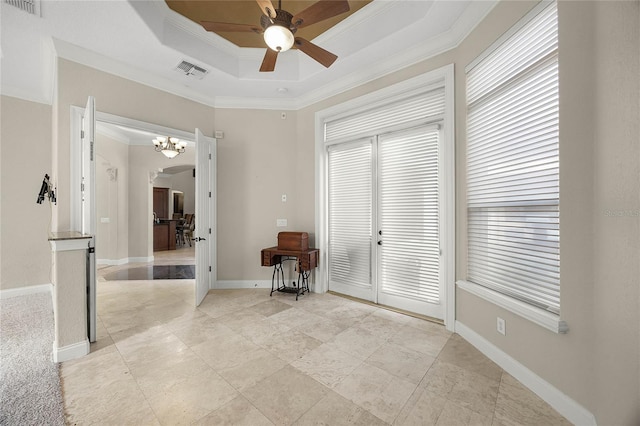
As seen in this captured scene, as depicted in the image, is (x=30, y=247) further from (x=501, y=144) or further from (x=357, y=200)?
(x=501, y=144)

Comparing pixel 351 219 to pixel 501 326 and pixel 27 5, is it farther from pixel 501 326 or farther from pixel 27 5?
pixel 27 5

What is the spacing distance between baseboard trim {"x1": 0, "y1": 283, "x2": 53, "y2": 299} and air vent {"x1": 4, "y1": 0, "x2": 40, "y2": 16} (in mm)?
3927

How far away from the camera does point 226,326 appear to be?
9.83 feet

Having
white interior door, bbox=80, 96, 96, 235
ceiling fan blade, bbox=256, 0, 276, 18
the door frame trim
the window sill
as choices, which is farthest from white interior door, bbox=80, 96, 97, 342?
the window sill

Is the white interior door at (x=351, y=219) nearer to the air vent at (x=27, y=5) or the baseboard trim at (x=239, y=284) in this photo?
the baseboard trim at (x=239, y=284)

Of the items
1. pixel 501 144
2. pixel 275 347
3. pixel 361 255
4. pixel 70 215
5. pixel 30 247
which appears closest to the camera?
pixel 501 144

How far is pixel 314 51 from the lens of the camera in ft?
8.20

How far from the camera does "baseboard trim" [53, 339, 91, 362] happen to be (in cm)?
230

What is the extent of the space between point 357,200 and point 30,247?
5.14m

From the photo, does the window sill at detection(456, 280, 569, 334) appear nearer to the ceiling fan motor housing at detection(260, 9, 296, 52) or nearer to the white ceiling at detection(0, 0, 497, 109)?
the white ceiling at detection(0, 0, 497, 109)

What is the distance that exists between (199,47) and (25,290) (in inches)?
178

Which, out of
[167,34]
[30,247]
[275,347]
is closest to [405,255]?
[275,347]

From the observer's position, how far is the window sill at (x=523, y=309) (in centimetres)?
170

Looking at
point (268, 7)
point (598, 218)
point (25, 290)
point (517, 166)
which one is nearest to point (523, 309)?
point (598, 218)
